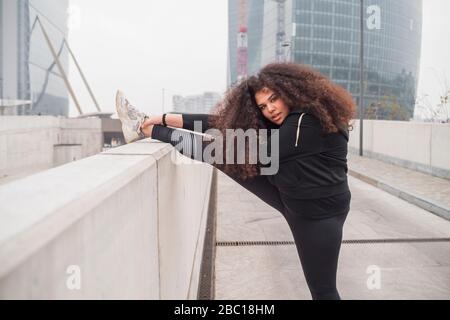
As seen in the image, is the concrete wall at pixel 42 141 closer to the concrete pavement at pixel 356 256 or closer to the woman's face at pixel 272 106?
the concrete pavement at pixel 356 256

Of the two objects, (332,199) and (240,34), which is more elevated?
(240,34)

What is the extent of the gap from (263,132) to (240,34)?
341ft

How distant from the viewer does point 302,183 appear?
7.31ft

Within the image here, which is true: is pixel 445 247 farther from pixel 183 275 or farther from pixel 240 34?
pixel 240 34

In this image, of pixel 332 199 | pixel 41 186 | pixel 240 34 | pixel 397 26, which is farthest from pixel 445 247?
pixel 240 34

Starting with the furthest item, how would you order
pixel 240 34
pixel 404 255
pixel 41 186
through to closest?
pixel 240 34
pixel 404 255
pixel 41 186

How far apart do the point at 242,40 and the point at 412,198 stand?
9836cm

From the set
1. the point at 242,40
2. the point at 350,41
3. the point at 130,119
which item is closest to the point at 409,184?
the point at 130,119

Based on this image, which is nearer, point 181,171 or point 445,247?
point 181,171

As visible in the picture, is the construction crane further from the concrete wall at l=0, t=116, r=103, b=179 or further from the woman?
the woman

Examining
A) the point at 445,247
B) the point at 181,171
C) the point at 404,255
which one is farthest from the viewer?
the point at 445,247

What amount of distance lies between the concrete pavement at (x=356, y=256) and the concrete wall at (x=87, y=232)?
2.03 m

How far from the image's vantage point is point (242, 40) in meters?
101

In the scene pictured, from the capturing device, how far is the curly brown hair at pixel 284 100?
2.29 metres
